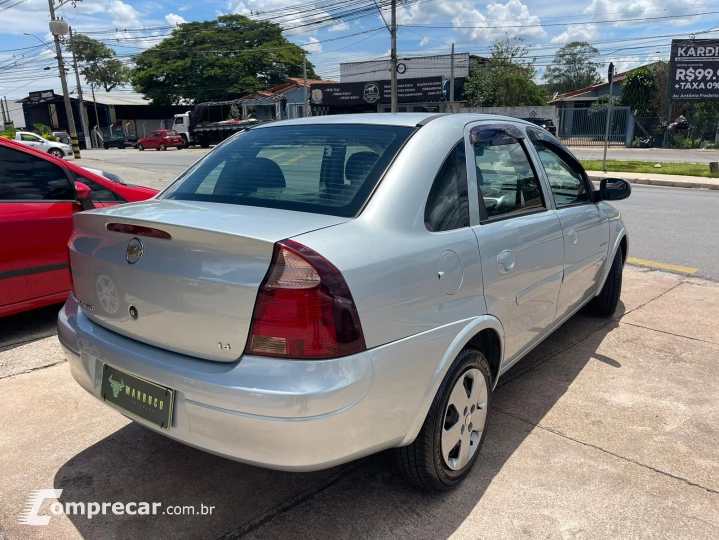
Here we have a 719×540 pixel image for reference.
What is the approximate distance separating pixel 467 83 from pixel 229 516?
Result: 137 ft

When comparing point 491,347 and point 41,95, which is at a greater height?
point 41,95

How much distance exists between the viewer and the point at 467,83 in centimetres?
4069

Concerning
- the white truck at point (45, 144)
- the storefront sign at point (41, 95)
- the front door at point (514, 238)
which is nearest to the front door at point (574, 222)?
the front door at point (514, 238)

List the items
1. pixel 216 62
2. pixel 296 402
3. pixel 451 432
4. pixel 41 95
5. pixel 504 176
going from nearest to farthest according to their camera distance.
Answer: pixel 296 402 < pixel 451 432 < pixel 504 176 < pixel 216 62 < pixel 41 95

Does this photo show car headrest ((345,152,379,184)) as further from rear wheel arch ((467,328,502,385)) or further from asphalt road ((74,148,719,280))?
asphalt road ((74,148,719,280))

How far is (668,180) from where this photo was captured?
16.0 m

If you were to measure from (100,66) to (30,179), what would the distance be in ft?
273

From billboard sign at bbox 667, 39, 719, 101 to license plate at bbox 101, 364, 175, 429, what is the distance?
124 ft

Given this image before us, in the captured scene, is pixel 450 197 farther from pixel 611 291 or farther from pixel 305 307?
pixel 611 291

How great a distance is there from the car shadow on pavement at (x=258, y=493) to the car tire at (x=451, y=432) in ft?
0.39

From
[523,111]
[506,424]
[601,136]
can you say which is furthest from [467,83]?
[506,424]

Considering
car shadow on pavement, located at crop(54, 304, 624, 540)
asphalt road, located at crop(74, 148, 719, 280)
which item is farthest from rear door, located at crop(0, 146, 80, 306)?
asphalt road, located at crop(74, 148, 719, 280)

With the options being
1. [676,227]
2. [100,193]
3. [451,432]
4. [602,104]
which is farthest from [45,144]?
[602,104]

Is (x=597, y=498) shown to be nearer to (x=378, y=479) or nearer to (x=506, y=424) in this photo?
(x=506, y=424)
